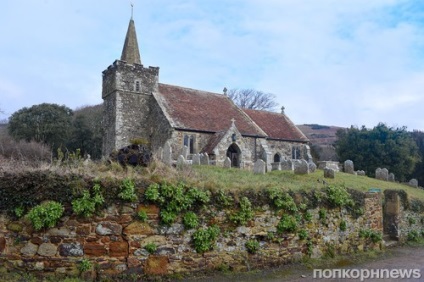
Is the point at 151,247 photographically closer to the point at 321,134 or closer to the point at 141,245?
the point at 141,245

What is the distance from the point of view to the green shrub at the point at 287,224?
332 inches

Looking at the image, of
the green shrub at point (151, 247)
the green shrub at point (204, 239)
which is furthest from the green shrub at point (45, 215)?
the green shrub at point (204, 239)

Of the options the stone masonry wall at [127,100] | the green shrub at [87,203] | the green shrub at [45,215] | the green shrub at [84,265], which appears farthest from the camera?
the stone masonry wall at [127,100]

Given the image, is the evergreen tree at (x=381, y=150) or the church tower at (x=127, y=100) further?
the evergreen tree at (x=381, y=150)

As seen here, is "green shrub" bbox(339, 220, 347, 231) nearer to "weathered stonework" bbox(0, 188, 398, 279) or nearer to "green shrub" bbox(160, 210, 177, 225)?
"weathered stonework" bbox(0, 188, 398, 279)

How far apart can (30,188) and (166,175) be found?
105 inches

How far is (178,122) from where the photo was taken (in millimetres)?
26281

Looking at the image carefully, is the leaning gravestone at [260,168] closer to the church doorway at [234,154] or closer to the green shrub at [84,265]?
the church doorway at [234,154]

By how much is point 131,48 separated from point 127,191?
2640 centimetres

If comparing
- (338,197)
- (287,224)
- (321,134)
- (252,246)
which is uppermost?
(321,134)


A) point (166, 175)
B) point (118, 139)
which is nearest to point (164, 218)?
point (166, 175)

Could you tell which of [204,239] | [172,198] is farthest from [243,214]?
[172,198]

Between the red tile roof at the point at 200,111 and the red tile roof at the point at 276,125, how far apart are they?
2044 millimetres

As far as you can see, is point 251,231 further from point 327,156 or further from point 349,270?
point 327,156
